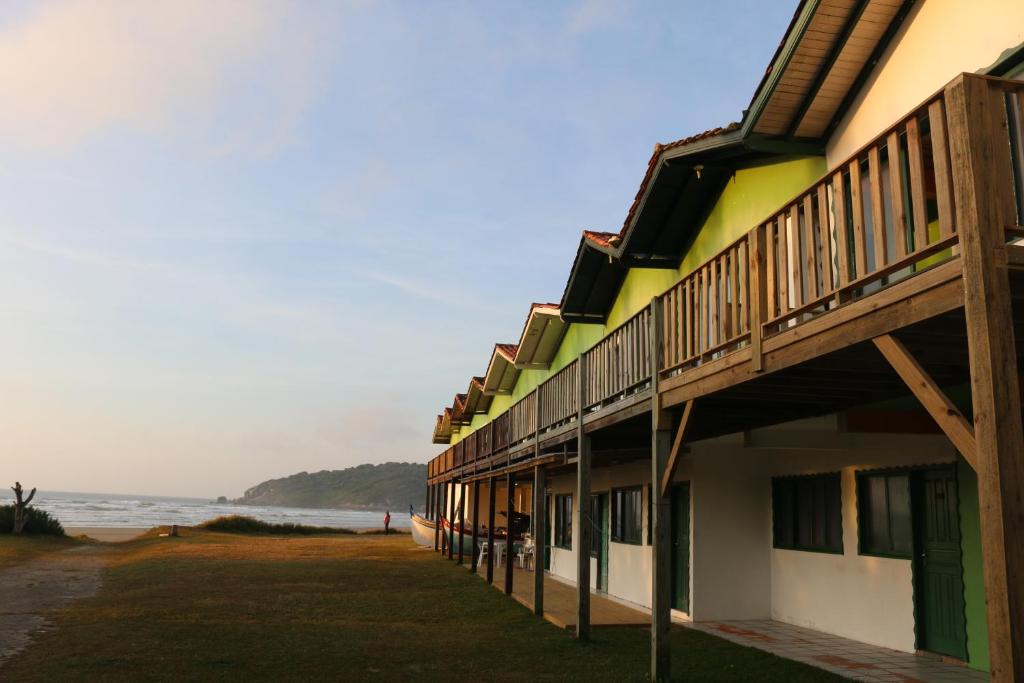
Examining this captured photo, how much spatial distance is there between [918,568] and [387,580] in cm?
→ 1191

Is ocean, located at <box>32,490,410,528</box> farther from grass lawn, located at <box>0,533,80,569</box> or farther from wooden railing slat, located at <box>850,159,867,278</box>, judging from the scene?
wooden railing slat, located at <box>850,159,867,278</box>

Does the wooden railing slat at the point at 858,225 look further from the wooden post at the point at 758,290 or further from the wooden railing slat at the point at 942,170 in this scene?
the wooden post at the point at 758,290

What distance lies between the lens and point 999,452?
3.67 m

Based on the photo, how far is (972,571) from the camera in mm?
8672

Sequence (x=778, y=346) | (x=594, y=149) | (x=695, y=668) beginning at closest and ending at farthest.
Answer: (x=778, y=346)
(x=695, y=668)
(x=594, y=149)

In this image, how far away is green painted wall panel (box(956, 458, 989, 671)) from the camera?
335 inches

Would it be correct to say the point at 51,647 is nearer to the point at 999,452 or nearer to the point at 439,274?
the point at 999,452

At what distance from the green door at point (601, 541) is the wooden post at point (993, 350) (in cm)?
1339

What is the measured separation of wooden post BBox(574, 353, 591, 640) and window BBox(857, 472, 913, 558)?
3.40 m

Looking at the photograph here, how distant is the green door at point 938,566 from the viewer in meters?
8.92

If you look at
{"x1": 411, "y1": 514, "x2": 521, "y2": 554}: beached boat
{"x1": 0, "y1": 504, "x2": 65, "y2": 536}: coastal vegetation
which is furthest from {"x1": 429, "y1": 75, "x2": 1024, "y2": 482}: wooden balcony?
{"x1": 0, "y1": 504, "x2": 65, "y2": 536}: coastal vegetation

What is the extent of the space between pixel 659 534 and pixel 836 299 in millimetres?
3590

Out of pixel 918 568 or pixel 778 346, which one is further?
pixel 918 568

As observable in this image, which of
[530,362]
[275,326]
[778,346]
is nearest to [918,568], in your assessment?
[778,346]
